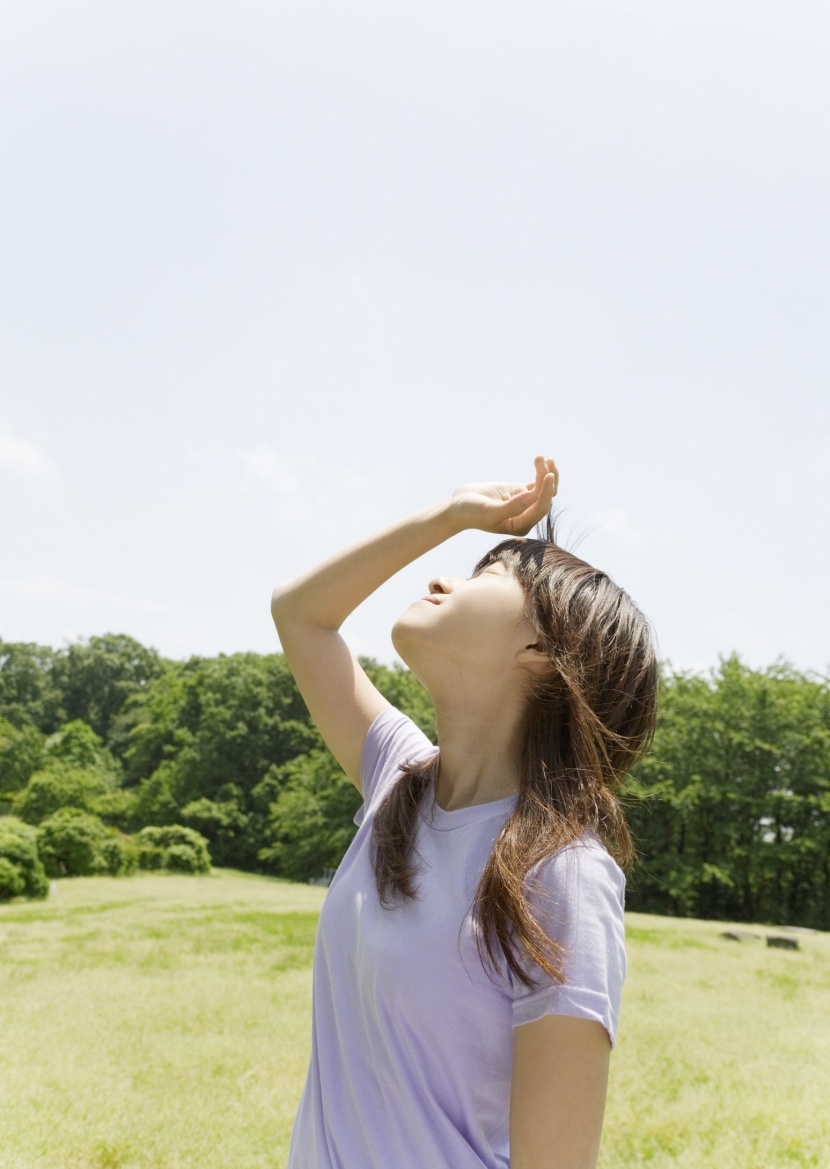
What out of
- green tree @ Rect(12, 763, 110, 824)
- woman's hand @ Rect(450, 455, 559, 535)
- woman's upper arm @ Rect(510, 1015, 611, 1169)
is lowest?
green tree @ Rect(12, 763, 110, 824)

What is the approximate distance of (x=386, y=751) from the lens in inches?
80.2

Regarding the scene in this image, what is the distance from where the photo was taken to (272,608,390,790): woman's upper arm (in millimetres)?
2088

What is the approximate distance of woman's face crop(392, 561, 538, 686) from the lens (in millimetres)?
1798

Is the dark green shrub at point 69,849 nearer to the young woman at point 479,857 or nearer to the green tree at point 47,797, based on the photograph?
the green tree at point 47,797

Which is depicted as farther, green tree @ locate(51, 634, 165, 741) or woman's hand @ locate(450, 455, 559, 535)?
green tree @ locate(51, 634, 165, 741)

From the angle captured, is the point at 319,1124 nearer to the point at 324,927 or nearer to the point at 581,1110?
the point at 324,927

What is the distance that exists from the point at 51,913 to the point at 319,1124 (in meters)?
15.4

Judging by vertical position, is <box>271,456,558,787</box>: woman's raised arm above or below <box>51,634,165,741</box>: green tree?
below

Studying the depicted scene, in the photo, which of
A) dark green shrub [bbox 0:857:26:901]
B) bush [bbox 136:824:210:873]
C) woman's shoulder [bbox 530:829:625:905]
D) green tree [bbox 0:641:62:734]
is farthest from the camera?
green tree [bbox 0:641:62:734]

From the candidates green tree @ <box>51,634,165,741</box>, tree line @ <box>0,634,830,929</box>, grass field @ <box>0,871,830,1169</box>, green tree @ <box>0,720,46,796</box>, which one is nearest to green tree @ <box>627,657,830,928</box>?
tree line @ <box>0,634,830,929</box>

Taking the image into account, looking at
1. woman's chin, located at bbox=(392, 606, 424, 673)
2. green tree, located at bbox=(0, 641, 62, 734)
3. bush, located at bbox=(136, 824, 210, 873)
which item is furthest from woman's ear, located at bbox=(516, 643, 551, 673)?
green tree, located at bbox=(0, 641, 62, 734)

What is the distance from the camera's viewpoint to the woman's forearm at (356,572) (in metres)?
2.01

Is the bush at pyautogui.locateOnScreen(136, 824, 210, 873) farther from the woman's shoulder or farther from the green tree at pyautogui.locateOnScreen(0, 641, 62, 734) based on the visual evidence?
the green tree at pyautogui.locateOnScreen(0, 641, 62, 734)

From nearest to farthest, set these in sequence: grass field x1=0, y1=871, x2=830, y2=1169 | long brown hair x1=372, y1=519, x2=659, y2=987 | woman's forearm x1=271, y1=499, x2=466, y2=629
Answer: long brown hair x1=372, y1=519, x2=659, y2=987 → woman's forearm x1=271, y1=499, x2=466, y2=629 → grass field x1=0, y1=871, x2=830, y2=1169
